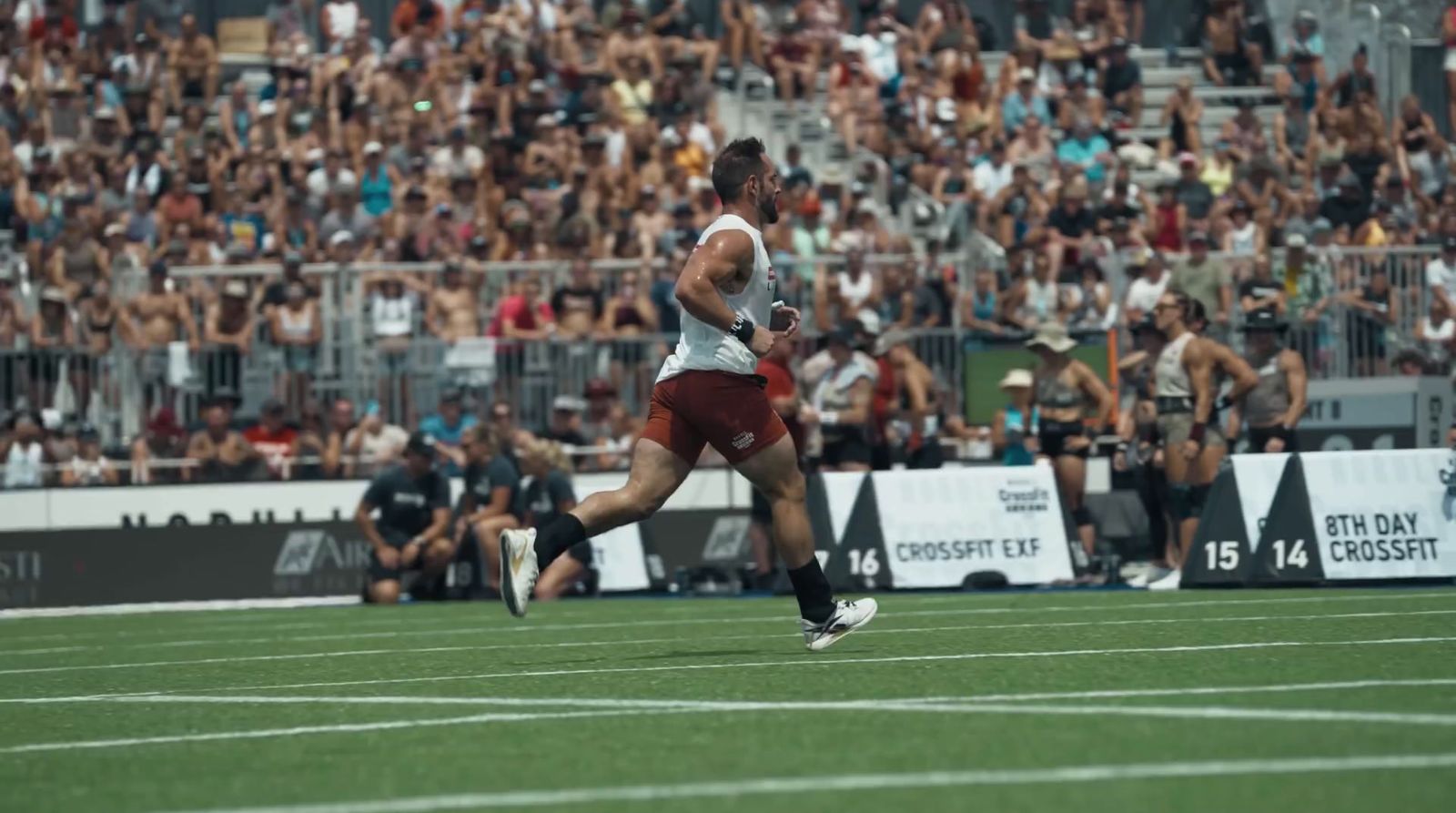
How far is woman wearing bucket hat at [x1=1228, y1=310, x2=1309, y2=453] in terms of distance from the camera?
19.3 m

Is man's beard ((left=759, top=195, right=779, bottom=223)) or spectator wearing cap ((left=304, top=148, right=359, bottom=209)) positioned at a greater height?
man's beard ((left=759, top=195, right=779, bottom=223))

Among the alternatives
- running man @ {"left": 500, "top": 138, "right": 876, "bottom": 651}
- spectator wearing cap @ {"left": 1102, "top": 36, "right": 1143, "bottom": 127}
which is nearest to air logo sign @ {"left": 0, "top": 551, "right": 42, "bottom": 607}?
running man @ {"left": 500, "top": 138, "right": 876, "bottom": 651}

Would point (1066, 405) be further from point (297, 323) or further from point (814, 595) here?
point (814, 595)

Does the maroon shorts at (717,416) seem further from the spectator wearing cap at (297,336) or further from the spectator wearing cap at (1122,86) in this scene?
the spectator wearing cap at (1122,86)

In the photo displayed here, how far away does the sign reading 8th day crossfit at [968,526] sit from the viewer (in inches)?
761

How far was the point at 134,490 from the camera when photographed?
75.9 ft

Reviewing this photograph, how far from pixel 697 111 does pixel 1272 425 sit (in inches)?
396

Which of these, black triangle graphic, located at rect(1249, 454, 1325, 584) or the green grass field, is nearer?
the green grass field

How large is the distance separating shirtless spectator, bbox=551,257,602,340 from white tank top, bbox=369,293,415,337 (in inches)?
52.6

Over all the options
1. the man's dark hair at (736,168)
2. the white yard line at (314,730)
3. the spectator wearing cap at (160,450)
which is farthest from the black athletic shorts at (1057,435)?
the white yard line at (314,730)

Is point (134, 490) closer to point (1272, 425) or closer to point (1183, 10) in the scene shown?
point (1272, 425)

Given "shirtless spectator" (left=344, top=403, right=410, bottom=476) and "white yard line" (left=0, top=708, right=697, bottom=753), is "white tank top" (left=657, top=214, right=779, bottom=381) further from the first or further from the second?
"shirtless spectator" (left=344, top=403, right=410, bottom=476)

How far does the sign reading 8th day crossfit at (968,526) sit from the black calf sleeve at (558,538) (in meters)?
8.21

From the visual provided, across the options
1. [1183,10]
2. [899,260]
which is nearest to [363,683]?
[899,260]
